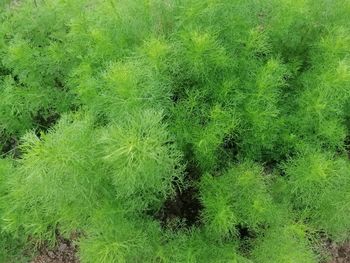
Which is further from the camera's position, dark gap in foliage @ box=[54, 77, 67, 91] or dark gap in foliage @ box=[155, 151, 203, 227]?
dark gap in foliage @ box=[54, 77, 67, 91]

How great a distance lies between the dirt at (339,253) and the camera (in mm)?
4348

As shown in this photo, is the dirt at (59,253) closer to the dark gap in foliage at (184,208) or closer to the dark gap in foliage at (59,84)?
the dark gap in foliage at (184,208)

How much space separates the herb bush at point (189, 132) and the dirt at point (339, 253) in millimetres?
439

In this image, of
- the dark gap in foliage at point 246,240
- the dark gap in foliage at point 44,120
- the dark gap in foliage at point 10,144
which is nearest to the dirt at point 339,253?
the dark gap in foliage at point 246,240

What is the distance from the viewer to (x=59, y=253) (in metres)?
4.50

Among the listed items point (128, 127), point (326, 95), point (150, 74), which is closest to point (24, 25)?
point (150, 74)

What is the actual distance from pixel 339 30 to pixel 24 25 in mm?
3315

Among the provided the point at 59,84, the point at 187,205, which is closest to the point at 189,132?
the point at 187,205

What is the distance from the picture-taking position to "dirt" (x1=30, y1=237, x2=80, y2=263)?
4.47 m

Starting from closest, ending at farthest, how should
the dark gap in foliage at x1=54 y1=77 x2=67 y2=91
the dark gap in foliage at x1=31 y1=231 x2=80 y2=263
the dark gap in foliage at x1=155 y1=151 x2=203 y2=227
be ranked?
1. the dark gap in foliage at x1=155 y1=151 x2=203 y2=227
2. the dark gap in foliage at x1=54 y1=77 x2=67 y2=91
3. the dark gap in foliage at x1=31 y1=231 x2=80 y2=263

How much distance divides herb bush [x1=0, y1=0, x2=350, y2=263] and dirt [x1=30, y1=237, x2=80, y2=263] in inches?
20.0

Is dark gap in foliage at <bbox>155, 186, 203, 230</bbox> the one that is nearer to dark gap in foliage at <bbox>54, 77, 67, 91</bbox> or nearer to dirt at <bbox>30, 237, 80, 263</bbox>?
dirt at <bbox>30, 237, 80, 263</bbox>

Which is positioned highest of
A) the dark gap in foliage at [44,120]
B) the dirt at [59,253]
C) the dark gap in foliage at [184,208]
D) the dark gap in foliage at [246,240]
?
the dark gap in foliage at [44,120]

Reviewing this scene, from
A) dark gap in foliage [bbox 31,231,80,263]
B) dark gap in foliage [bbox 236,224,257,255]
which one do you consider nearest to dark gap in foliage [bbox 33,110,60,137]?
dark gap in foliage [bbox 31,231,80,263]
